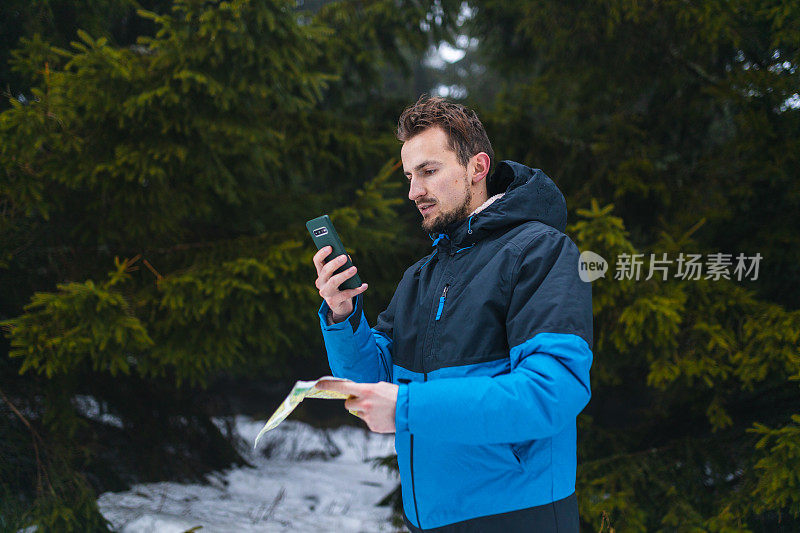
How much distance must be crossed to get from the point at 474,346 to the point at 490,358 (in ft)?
0.19

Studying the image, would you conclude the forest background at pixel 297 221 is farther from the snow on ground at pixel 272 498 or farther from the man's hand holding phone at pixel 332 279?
the man's hand holding phone at pixel 332 279

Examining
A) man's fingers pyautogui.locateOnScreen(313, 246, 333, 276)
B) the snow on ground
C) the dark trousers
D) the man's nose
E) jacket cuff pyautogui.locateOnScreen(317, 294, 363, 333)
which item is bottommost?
the snow on ground

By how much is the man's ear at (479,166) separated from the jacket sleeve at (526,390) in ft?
1.91

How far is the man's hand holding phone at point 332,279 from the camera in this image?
1.76 m

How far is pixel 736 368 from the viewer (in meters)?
3.96

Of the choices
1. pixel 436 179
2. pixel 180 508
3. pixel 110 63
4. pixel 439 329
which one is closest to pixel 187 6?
pixel 110 63

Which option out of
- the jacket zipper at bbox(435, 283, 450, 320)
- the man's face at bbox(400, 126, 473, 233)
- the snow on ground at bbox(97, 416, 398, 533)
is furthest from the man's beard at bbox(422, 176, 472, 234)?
the snow on ground at bbox(97, 416, 398, 533)

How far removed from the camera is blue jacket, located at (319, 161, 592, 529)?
1319 millimetres

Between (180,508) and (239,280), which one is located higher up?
(239,280)

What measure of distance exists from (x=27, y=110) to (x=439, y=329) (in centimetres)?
338

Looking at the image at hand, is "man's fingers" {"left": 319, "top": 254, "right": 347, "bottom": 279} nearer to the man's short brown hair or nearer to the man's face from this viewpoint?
the man's face

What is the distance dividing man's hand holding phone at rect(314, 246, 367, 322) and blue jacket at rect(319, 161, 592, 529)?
9 cm

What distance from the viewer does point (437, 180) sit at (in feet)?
6.02

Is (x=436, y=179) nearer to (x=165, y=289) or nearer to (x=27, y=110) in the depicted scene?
(x=165, y=289)
